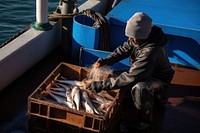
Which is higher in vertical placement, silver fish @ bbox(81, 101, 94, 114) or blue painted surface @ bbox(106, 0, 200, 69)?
blue painted surface @ bbox(106, 0, 200, 69)

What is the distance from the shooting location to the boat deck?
14.7ft

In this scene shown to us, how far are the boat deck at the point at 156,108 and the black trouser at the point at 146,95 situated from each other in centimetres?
33

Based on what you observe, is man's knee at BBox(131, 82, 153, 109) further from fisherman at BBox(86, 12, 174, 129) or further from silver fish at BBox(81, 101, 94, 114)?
silver fish at BBox(81, 101, 94, 114)

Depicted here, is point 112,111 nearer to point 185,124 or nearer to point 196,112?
point 185,124

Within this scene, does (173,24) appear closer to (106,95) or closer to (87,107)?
(106,95)

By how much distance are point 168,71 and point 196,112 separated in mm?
1010

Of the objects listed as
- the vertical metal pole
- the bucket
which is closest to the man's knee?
A: the bucket

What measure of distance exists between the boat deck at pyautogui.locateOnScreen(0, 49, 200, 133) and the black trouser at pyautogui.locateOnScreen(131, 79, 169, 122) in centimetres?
33

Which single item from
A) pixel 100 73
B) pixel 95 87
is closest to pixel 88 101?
pixel 95 87

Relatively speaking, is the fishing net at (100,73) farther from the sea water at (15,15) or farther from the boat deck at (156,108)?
the sea water at (15,15)

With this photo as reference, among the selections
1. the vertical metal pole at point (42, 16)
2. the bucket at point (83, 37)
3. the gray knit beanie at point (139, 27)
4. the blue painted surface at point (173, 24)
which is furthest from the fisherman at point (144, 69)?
the vertical metal pole at point (42, 16)

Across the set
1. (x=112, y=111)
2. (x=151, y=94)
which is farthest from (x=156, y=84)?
(x=112, y=111)

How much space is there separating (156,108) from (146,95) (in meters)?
0.92

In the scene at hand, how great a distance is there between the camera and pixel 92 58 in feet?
17.9
